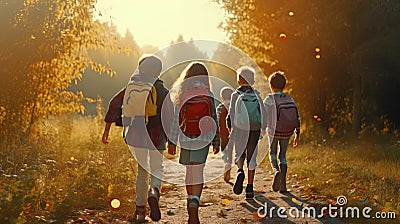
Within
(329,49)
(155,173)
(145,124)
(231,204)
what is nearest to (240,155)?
(231,204)

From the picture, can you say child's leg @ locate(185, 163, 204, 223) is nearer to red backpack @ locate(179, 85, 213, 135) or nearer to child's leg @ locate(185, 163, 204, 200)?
child's leg @ locate(185, 163, 204, 200)

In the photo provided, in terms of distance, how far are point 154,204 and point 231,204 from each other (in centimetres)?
194

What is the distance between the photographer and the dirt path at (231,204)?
676cm

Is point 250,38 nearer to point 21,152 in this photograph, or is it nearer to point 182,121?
point 21,152

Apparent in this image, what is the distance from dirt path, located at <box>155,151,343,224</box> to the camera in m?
6.76

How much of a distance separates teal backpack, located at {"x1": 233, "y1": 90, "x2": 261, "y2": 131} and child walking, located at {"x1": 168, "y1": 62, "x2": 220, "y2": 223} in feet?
6.40

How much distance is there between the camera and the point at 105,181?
8.57 m

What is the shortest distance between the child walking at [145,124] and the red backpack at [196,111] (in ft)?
0.93

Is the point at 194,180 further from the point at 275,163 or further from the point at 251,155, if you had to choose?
the point at 275,163

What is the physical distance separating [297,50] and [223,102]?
8362mm

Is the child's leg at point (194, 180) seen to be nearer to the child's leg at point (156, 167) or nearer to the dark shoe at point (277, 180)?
the child's leg at point (156, 167)

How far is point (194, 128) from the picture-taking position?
6.39 m

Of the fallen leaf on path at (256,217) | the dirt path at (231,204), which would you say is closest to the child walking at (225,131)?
the dirt path at (231,204)

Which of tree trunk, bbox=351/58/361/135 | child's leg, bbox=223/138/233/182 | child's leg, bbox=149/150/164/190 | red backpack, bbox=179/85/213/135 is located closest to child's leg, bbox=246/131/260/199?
red backpack, bbox=179/85/213/135
